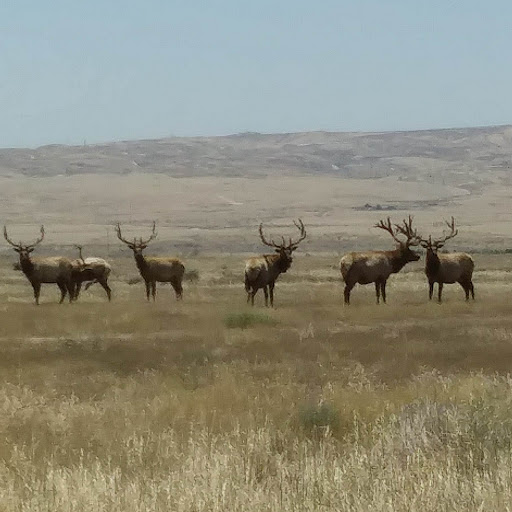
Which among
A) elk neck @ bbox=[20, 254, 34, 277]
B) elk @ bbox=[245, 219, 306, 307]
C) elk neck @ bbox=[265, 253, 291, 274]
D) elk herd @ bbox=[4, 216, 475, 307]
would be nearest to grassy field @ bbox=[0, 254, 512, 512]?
elk @ bbox=[245, 219, 306, 307]

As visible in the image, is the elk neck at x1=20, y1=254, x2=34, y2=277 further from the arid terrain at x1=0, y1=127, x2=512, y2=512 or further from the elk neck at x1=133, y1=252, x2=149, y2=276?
the arid terrain at x1=0, y1=127, x2=512, y2=512

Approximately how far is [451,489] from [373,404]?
3763mm

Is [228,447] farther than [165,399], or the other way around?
[165,399]

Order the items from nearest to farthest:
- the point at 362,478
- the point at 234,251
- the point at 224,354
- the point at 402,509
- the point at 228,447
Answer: the point at 402,509
the point at 362,478
the point at 228,447
the point at 224,354
the point at 234,251

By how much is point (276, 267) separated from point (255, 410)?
1597cm

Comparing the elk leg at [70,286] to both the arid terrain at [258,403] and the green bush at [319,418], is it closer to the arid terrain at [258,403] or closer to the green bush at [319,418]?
the arid terrain at [258,403]

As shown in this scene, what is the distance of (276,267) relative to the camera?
26609mm

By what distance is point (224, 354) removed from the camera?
15883 mm

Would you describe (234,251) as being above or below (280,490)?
below

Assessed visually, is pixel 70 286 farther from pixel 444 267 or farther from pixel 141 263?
pixel 444 267

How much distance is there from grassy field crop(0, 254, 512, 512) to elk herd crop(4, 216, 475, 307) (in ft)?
13.3

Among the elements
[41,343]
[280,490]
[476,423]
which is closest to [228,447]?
[280,490]

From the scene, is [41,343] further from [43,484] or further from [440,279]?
[440,279]

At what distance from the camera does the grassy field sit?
7273 mm
